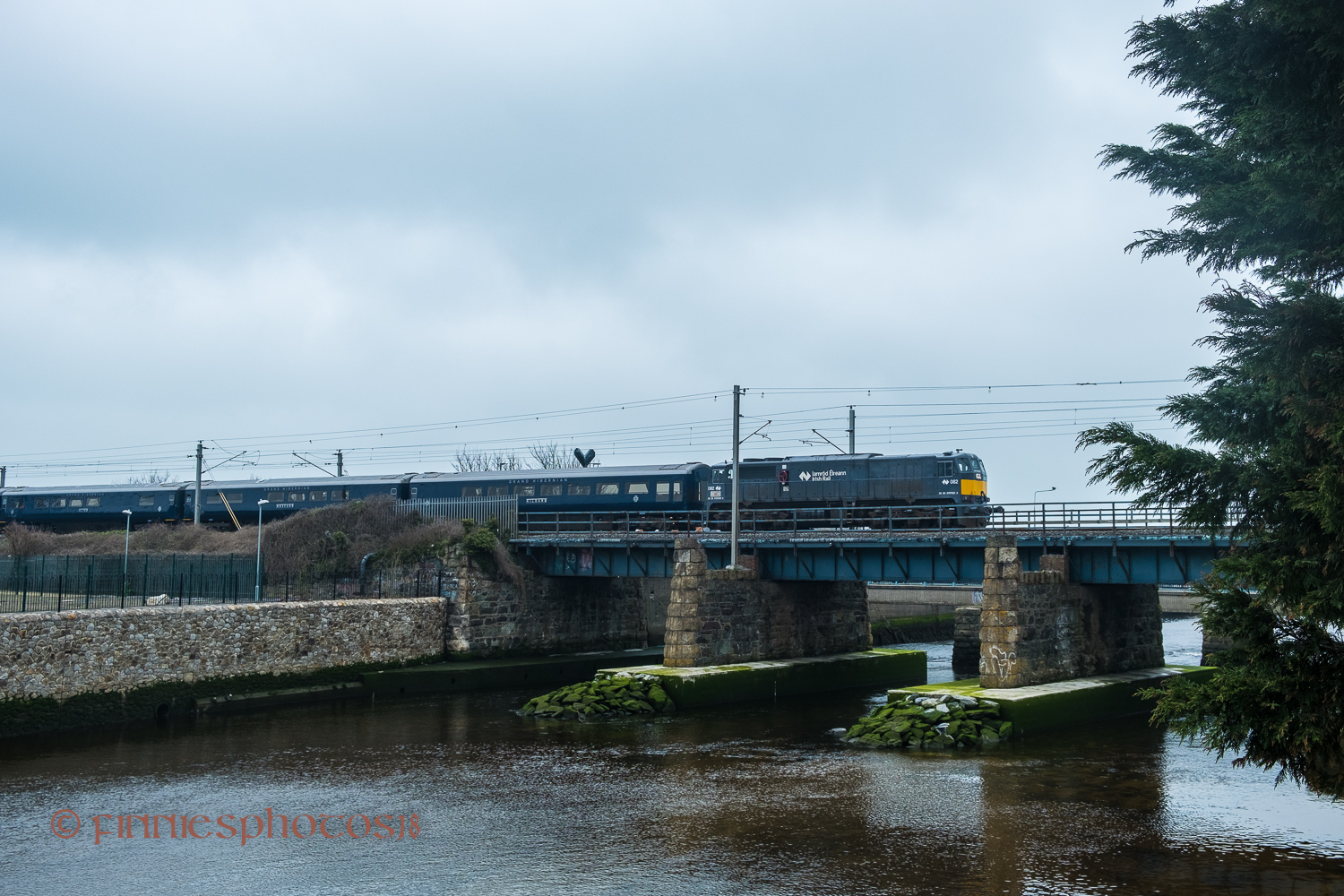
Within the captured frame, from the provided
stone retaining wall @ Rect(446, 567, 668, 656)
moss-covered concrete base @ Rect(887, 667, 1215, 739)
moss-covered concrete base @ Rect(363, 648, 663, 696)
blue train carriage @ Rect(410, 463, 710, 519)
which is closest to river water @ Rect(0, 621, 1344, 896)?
moss-covered concrete base @ Rect(887, 667, 1215, 739)

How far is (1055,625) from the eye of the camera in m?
31.0

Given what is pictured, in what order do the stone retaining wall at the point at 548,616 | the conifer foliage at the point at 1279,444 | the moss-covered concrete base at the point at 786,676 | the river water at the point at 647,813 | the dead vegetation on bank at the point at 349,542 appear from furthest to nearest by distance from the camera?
the dead vegetation on bank at the point at 349,542, the stone retaining wall at the point at 548,616, the moss-covered concrete base at the point at 786,676, the river water at the point at 647,813, the conifer foliage at the point at 1279,444

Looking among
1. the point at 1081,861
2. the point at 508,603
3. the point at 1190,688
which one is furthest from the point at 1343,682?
the point at 508,603

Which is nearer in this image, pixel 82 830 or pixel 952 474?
pixel 82 830

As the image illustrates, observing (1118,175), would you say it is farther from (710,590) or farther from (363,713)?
(363,713)

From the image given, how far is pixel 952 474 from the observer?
1666 inches

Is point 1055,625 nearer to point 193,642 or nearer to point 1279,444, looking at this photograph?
point 1279,444

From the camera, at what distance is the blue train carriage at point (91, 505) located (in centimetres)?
5766

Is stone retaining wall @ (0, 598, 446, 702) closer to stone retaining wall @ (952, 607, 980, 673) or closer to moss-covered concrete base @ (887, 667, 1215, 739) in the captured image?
moss-covered concrete base @ (887, 667, 1215, 739)

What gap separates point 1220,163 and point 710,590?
66.4 feet

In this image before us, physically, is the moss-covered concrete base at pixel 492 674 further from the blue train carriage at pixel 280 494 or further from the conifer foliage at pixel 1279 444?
the conifer foliage at pixel 1279 444

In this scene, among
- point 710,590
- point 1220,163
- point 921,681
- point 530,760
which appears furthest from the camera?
point 921,681

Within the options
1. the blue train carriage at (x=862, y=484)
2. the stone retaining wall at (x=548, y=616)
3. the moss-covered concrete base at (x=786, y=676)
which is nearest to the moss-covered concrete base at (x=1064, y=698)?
the moss-covered concrete base at (x=786, y=676)

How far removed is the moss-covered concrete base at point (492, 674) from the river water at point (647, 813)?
6464 millimetres
